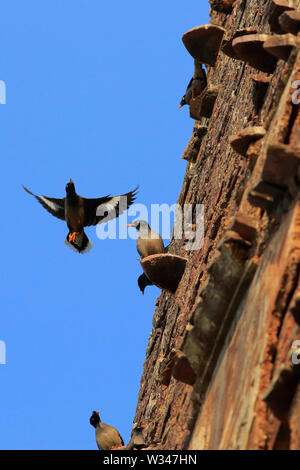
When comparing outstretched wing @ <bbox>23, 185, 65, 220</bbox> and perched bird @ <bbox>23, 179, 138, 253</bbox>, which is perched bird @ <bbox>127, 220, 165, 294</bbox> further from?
outstretched wing @ <bbox>23, 185, 65, 220</bbox>

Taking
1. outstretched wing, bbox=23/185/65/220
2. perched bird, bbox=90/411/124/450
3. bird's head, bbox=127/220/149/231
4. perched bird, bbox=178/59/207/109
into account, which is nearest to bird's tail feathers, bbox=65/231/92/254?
outstretched wing, bbox=23/185/65/220

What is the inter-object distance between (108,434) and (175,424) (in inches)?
151

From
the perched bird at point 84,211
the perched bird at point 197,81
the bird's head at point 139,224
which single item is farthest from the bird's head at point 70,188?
the perched bird at point 197,81

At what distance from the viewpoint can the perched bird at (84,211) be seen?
51.4 ft

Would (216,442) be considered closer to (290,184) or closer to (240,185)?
(290,184)

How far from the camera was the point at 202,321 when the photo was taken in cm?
684

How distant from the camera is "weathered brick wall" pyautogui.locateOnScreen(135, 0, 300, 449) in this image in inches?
204

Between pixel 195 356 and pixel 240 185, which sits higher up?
pixel 240 185

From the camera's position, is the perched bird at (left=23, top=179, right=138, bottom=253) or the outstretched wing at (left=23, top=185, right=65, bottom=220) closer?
the perched bird at (left=23, top=179, right=138, bottom=253)

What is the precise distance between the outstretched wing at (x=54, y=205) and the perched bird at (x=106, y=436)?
16.7 ft

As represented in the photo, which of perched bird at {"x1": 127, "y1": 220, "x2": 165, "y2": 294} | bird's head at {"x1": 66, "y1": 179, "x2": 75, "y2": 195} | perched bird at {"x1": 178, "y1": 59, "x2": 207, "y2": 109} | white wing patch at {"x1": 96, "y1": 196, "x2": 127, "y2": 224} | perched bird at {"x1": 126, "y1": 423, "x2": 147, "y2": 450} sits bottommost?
perched bird at {"x1": 126, "y1": 423, "x2": 147, "y2": 450}

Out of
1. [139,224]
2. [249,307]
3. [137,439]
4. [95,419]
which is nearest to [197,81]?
[139,224]

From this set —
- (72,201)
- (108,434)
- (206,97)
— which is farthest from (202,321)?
(72,201)
